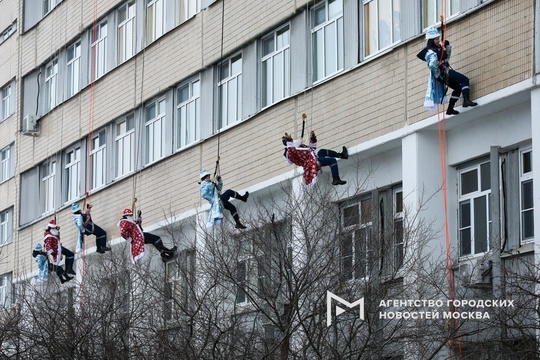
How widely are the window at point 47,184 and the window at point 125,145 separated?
5549mm

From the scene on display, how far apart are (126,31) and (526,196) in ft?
61.0

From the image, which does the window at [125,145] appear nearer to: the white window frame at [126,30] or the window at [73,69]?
the white window frame at [126,30]

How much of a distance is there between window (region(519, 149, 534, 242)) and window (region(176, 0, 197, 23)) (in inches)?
536

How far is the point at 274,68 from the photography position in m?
32.7

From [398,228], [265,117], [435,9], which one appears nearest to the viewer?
[398,228]

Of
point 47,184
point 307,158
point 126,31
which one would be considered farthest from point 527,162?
point 47,184

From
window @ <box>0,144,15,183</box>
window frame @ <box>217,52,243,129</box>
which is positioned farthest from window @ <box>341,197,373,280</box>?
window @ <box>0,144,15,183</box>

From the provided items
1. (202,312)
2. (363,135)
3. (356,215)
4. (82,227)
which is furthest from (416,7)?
(82,227)

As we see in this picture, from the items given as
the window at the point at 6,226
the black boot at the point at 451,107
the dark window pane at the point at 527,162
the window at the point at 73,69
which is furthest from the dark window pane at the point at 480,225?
the window at the point at 6,226

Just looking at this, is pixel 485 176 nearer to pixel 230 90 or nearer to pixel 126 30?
pixel 230 90

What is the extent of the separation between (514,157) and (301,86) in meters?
7.14

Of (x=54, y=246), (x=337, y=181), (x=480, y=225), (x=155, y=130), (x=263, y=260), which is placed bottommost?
(x=263, y=260)

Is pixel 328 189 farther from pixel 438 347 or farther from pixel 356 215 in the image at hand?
pixel 438 347

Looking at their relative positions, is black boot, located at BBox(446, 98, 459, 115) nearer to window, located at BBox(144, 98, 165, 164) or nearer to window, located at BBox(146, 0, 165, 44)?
window, located at BBox(144, 98, 165, 164)
